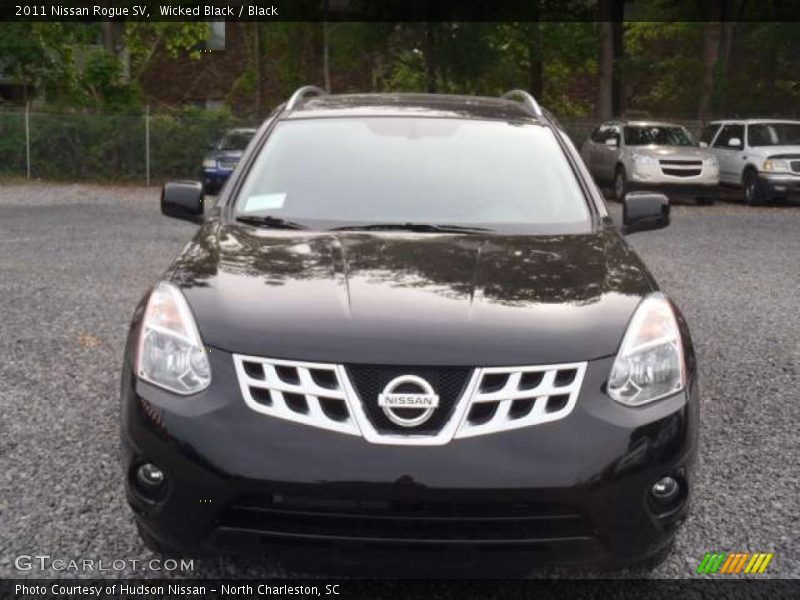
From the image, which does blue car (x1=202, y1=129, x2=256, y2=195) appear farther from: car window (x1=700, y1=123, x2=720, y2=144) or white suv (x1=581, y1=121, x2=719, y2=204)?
car window (x1=700, y1=123, x2=720, y2=144)

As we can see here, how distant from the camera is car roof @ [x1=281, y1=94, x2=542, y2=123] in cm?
490

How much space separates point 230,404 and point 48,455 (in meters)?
2.01

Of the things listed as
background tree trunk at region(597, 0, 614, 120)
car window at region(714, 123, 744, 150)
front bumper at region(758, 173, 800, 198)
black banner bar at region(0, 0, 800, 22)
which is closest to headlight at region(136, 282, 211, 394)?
front bumper at region(758, 173, 800, 198)

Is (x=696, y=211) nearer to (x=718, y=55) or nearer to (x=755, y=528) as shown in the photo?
(x=718, y=55)

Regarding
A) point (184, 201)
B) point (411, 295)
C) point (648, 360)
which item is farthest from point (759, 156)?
point (411, 295)

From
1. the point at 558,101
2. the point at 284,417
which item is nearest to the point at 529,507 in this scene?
the point at 284,417

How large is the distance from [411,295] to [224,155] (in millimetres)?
20338

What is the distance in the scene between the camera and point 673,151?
20.4m

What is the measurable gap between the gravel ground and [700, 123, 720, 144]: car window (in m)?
10.1

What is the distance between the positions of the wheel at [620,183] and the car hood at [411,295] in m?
17.3

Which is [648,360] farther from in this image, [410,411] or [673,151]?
[673,151]

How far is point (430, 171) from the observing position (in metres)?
4.44

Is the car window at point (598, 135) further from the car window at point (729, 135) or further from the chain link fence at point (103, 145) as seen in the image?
the car window at point (729, 135)

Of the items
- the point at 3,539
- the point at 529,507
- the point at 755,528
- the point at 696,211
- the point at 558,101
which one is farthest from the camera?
the point at 558,101
